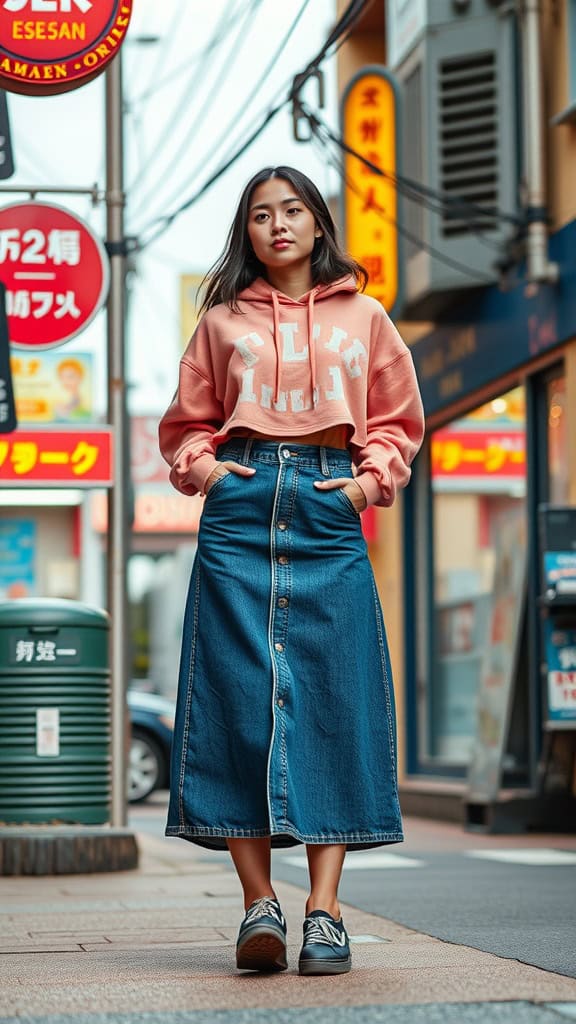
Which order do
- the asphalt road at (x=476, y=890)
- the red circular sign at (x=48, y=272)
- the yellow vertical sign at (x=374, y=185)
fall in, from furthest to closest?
the yellow vertical sign at (x=374, y=185)
the red circular sign at (x=48, y=272)
the asphalt road at (x=476, y=890)

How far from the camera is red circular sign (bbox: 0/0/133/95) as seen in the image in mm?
6277

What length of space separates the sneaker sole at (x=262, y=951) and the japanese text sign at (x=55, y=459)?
4.22 m

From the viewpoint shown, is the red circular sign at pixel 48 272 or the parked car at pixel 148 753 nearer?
the red circular sign at pixel 48 272

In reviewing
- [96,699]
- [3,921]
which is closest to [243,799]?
[3,921]

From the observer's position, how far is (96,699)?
7844mm

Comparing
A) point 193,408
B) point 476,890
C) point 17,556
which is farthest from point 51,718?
point 17,556

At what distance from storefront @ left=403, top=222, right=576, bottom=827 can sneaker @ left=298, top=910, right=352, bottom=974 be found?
5.88 m

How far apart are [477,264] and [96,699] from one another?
15.9 ft

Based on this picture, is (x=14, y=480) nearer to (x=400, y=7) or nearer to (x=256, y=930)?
(x=256, y=930)

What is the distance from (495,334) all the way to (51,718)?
16.6 ft

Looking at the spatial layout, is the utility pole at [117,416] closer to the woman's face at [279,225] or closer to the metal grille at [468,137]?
the metal grille at [468,137]

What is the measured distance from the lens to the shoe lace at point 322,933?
12.6 ft

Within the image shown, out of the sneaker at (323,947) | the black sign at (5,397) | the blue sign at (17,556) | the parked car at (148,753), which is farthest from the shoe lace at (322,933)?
the blue sign at (17,556)

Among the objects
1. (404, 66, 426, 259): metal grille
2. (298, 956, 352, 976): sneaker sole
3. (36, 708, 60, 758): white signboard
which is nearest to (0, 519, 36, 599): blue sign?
(404, 66, 426, 259): metal grille
